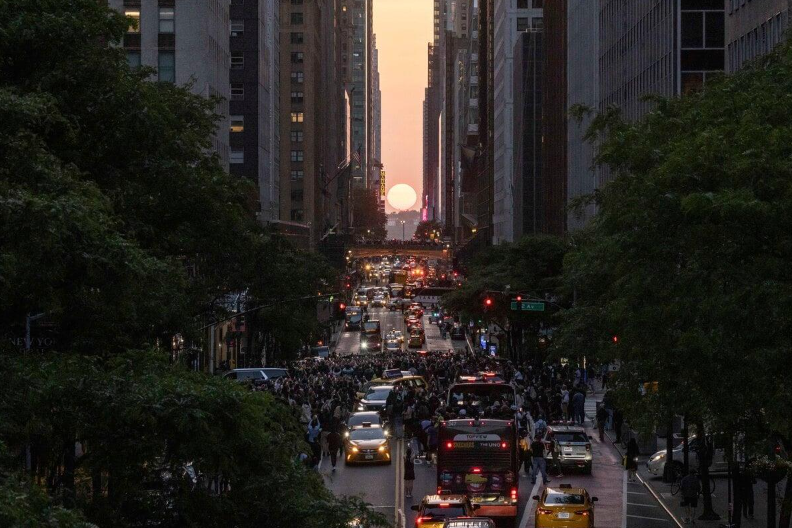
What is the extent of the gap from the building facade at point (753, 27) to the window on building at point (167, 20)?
3718 cm

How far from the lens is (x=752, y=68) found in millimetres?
33000

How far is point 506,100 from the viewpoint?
175500 millimetres

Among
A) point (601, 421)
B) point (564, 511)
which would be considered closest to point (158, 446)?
point (564, 511)

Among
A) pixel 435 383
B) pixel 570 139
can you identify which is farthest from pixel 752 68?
pixel 570 139

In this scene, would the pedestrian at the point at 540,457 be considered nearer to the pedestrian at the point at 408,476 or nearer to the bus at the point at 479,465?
the pedestrian at the point at 408,476

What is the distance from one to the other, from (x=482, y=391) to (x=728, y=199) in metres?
31.9

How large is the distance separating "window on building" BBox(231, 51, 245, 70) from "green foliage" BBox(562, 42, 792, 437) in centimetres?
9472

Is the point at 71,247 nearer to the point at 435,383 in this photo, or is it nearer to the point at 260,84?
the point at 435,383

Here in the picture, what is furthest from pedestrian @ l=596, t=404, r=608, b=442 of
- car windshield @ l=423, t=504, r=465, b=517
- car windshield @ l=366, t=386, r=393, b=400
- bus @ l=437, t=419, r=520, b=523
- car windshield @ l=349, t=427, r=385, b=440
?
car windshield @ l=423, t=504, r=465, b=517

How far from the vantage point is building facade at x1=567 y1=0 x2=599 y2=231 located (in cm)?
10567

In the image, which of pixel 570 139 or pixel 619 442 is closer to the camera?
pixel 619 442

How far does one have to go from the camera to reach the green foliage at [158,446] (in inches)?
511

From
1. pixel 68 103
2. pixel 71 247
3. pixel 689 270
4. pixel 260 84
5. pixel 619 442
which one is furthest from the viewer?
pixel 260 84

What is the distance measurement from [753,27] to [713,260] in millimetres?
33630
